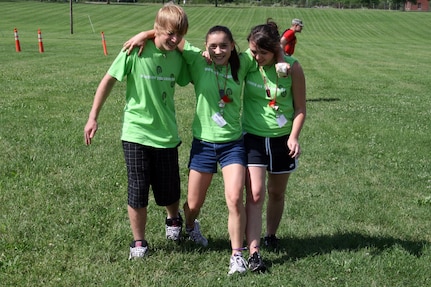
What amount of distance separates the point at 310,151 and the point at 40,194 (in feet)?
13.4

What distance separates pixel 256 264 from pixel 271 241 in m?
0.60

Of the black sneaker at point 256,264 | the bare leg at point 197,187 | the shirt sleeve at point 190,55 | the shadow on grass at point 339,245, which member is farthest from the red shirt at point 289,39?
the black sneaker at point 256,264

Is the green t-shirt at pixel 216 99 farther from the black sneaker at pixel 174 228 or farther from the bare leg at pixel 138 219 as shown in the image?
the black sneaker at pixel 174 228

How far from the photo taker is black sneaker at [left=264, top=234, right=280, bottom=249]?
467cm

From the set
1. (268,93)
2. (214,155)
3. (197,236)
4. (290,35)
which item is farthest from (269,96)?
(290,35)

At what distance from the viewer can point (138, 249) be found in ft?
14.1

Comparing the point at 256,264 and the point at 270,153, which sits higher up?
the point at 270,153

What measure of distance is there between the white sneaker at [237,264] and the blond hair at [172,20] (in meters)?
1.71

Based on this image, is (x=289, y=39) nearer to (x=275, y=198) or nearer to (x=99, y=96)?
(x=275, y=198)

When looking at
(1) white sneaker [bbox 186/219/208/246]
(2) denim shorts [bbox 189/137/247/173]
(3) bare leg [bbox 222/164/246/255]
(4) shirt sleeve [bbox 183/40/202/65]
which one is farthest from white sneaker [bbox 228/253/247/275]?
(4) shirt sleeve [bbox 183/40/202/65]

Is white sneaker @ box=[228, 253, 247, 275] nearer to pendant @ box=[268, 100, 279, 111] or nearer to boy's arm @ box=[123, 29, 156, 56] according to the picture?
pendant @ box=[268, 100, 279, 111]

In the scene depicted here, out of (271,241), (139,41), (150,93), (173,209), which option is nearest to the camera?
(139,41)

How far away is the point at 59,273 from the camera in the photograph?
3.98 m

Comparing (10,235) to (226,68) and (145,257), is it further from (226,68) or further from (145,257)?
(226,68)
